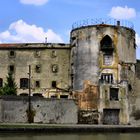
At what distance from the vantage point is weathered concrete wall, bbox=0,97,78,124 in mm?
67125

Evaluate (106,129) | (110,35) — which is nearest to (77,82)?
(110,35)

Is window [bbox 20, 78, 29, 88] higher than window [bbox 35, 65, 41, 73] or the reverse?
the reverse

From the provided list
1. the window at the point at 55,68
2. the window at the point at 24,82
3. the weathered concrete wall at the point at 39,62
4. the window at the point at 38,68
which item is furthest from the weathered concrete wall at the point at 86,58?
the window at the point at 24,82

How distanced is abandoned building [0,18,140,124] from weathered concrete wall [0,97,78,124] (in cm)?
456

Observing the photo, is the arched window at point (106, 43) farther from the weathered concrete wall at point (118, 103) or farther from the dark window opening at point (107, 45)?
the weathered concrete wall at point (118, 103)

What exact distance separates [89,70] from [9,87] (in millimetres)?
14141

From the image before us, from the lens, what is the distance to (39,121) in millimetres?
69000

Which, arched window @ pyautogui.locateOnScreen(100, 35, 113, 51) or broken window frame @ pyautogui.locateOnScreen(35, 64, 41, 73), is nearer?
arched window @ pyautogui.locateOnScreen(100, 35, 113, 51)

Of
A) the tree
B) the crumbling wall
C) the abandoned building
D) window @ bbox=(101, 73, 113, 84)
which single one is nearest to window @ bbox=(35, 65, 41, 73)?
the abandoned building

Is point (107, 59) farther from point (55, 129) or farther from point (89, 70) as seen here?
point (55, 129)

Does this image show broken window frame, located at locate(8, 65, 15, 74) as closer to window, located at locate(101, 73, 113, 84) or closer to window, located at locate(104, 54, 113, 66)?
window, located at locate(101, 73, 113, 84)

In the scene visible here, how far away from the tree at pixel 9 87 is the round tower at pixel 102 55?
34.9ft

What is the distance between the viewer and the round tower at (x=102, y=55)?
7819 centimetres

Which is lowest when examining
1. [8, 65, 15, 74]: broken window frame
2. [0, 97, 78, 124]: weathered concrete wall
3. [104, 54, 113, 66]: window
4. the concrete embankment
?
the concrete embankment
